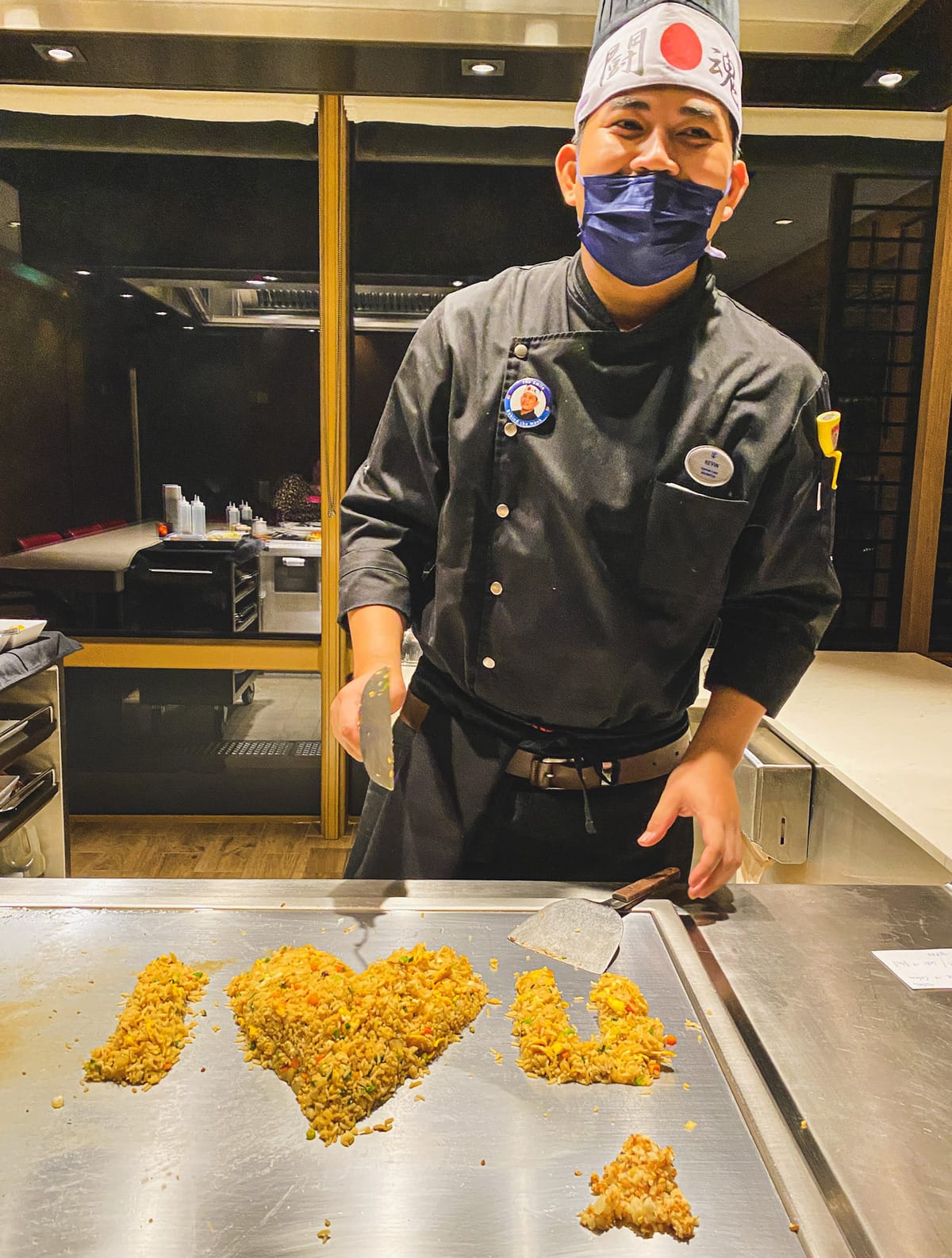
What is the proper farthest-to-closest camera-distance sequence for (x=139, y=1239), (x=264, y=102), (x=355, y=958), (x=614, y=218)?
(x=264, y=102)
(x=614, y=218)
(x=355, y=958)
(x=139, y=1239)

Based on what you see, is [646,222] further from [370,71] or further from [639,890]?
[370,71]

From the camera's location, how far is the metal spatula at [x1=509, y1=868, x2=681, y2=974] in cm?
92

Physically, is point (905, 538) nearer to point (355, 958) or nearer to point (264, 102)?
point (264, 102)

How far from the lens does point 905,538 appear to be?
10.4ft

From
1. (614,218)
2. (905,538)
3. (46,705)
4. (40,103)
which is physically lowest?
(46,705)

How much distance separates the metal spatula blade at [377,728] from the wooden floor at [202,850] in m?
2.22

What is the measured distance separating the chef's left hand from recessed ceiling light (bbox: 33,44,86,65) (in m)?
2.94

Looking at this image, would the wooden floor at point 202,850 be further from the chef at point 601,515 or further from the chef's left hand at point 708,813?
the chef's left hand at point 708,813

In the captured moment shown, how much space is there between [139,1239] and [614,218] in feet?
3.48

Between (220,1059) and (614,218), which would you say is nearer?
(220,1059)

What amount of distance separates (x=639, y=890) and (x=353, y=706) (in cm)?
37

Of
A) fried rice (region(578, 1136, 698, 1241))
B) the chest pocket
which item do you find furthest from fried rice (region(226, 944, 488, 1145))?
the chest pocket

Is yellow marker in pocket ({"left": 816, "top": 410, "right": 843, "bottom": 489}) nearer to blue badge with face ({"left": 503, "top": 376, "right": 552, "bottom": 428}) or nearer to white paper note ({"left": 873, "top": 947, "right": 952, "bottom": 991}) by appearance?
blue badge with face ({"left": 503, "top": 376, "right": 552, "bottom": 428})

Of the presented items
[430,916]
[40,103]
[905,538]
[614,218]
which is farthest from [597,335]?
[40,103]
